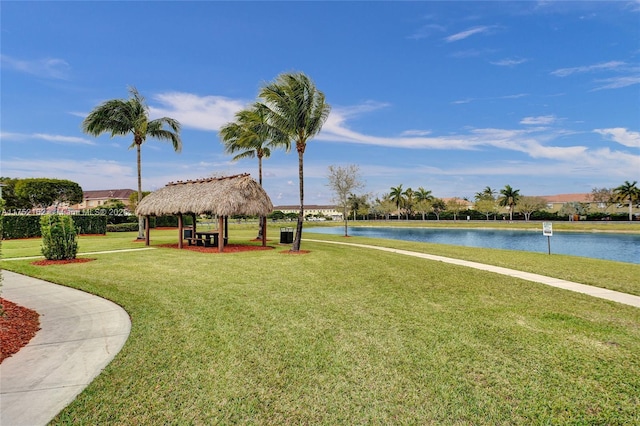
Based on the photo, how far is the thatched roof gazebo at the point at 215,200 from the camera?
15766 millimetres

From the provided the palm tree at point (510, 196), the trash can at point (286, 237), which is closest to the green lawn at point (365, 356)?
the trash can at point (286, 237)

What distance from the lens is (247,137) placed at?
2183 centimetres

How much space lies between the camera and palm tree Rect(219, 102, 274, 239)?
2089 cm

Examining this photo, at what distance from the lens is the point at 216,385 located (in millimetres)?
3705

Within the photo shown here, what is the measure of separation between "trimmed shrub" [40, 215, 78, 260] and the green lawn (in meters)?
4.58

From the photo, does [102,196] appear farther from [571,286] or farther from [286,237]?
[571,286]

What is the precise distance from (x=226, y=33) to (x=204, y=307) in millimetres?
14850

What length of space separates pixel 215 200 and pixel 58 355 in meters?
11.8

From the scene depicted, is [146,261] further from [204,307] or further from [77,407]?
[77,407]

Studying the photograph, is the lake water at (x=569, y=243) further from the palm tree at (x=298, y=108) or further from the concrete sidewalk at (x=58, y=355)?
the concrete sidewalk at (x=58, y=355)

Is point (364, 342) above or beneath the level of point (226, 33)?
beneath

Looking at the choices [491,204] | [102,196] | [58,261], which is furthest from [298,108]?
[102,196]

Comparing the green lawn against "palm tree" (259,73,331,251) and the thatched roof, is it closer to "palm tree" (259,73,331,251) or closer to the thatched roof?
the thatched roof

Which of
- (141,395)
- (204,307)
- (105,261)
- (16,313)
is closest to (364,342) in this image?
(141,395)
